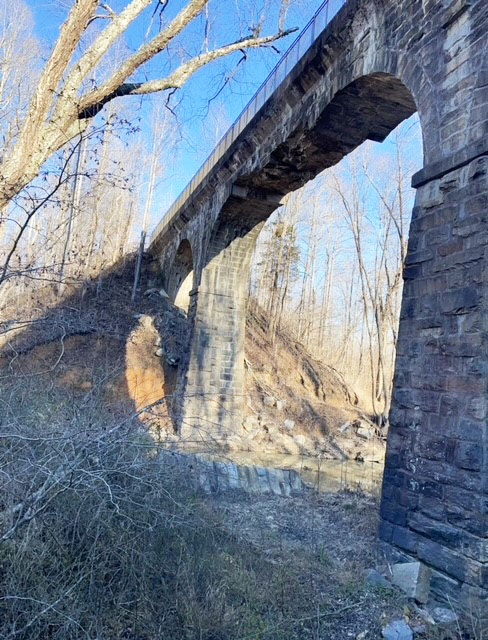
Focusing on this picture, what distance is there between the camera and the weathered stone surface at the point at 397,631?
2928 millimetres

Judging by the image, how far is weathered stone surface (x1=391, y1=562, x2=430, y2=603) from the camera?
3.41m

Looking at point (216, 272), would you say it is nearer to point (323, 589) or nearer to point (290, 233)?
point (290, 233)

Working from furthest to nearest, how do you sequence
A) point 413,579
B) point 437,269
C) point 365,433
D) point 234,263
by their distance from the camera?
point 365,433 < point 234,263 < point 437,269 < point 413,579

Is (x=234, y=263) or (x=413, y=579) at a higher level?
(x=234, y=263)

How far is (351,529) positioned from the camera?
517 centimetres

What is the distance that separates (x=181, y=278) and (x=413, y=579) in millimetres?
14746


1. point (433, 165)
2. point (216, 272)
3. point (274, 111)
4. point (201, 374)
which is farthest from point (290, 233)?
point (433, 165)

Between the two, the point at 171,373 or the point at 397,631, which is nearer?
the point at 397,631

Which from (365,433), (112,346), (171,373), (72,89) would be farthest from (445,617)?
(112,346)

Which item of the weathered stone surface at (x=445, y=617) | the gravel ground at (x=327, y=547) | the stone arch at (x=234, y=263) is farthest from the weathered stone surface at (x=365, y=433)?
the weathered stone surface at (x=445, y=617)

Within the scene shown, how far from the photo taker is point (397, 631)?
2971 millimetres

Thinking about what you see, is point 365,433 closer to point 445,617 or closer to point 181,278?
point 181,278

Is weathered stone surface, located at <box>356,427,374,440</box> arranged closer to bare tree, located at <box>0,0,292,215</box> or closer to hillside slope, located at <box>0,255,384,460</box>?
hillside slope, located at <box>0,255,384,460</box>

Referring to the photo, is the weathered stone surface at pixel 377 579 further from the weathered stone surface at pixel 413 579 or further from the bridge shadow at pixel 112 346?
the bridge shadow at pixel 112 346
